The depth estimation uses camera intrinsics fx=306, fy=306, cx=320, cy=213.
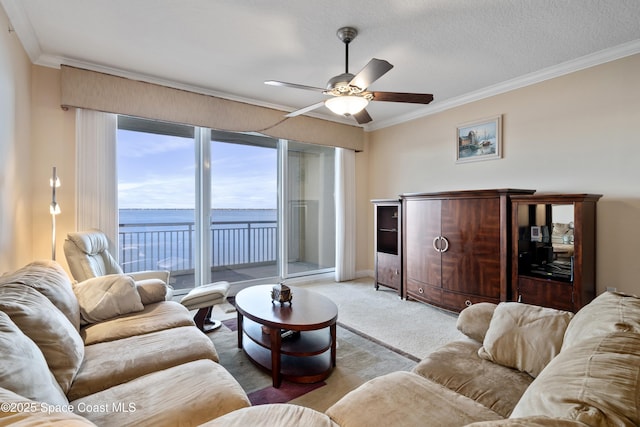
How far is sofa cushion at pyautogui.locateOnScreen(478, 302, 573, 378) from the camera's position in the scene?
146 cm

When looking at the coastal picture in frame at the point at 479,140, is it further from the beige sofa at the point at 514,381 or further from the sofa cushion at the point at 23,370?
the sofa cushion at the point at 23,370

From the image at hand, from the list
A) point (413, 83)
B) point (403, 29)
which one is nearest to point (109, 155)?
point (403, 29)

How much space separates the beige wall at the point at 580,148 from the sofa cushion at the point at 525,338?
191 cm

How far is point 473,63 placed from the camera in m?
3.08

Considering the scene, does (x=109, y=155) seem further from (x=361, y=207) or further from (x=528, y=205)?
(x=528, y=205)

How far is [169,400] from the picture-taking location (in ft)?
4.10

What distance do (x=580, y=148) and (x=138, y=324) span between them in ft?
13.7

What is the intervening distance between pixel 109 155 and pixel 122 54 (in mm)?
1046

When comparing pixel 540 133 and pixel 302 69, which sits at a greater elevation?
pixel 302 69

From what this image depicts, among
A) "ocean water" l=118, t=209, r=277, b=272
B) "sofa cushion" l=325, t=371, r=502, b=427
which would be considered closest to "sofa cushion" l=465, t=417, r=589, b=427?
"sofa cushion" l=325, t=371, r=502, b=427

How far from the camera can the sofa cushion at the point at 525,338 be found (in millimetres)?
1464

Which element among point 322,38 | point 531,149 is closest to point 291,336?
point 322,38

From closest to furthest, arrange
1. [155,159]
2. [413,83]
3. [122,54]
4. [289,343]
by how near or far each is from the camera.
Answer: [289,343]
[122,54]
[413,83]
[155,159]

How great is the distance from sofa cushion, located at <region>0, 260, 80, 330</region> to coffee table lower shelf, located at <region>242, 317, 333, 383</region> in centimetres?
118
